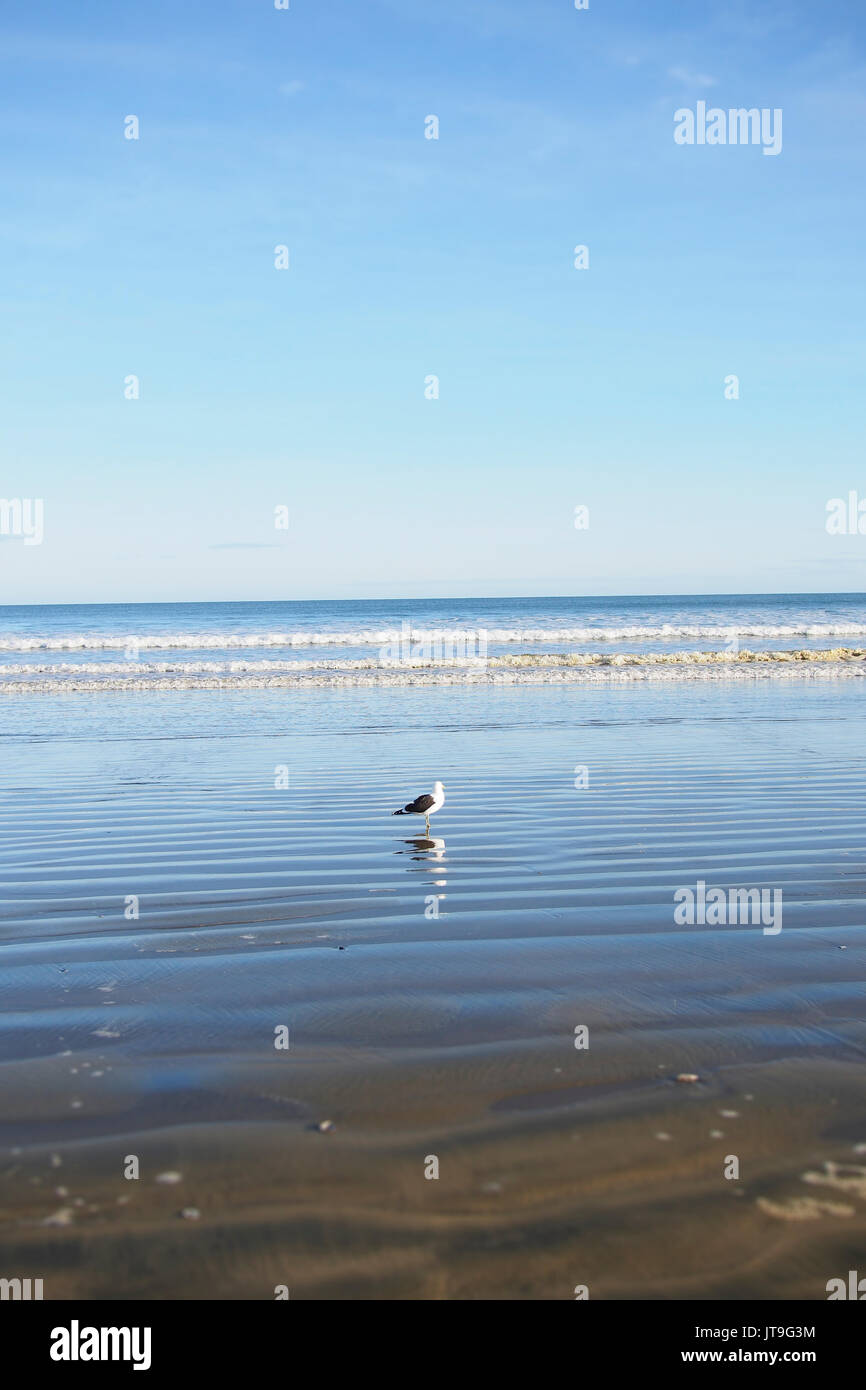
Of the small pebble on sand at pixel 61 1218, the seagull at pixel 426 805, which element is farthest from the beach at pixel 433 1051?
the seagull at pixel 426 805

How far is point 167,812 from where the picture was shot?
32.4 ft

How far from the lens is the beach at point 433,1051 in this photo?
3.03 metres

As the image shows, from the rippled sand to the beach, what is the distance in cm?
1

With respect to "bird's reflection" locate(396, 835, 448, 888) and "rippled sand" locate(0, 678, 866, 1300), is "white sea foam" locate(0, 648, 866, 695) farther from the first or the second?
"bird's reflection" locate(396, 835, 448, 888)

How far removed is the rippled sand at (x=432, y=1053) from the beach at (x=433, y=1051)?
0.01 metres

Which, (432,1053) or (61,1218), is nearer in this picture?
(61,1218)

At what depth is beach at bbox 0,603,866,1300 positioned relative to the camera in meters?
3.03

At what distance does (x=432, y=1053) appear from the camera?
425cm

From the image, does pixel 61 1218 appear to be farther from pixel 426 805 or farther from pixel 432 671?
pixel 432 671

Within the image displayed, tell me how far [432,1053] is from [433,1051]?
0.02 metres

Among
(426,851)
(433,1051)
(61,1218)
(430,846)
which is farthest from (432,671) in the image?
(61,1218)

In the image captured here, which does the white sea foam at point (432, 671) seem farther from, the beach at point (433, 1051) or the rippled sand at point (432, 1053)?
the rippled sand at point (432, 1053)

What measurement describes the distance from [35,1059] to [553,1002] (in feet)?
7.22

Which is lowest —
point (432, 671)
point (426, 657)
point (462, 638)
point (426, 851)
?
point (426, 851)
